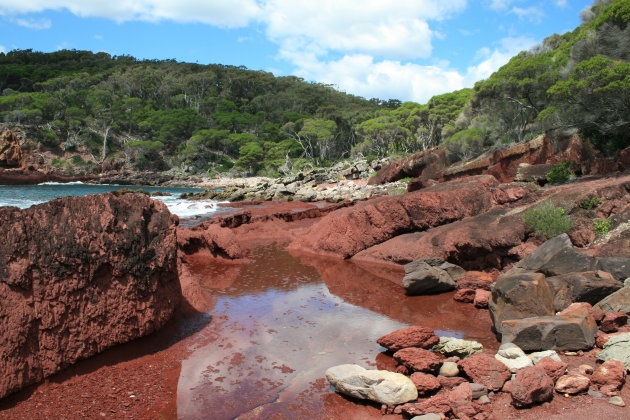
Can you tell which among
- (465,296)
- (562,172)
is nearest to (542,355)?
(465,296)

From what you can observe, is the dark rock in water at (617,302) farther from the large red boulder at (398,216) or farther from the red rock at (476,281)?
the large red boulder at (398,216)

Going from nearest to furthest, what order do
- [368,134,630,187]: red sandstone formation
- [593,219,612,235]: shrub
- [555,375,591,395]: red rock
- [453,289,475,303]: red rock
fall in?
1. [555,375,591,395]: red rock
2. [453,289,475,303]: red rock
3. [593,219,612,235]: shrub
4. [368,134,630,187]: red sandstone formation

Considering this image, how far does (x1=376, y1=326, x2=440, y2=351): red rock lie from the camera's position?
6.00 m

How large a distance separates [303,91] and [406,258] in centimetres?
9675

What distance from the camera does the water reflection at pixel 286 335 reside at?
4852mm

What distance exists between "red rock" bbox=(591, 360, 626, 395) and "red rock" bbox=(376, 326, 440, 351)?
193cm

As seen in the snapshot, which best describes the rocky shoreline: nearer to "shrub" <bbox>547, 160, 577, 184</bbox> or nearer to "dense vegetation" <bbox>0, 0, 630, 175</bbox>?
"shrub" <bbox>547, 160, 577, 184</bbox>

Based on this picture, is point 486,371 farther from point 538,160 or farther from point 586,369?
point 538,160

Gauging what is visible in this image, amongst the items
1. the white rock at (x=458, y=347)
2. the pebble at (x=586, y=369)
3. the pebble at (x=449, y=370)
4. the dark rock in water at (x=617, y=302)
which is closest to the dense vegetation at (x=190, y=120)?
the dark rock in water at (x=617, y=302)

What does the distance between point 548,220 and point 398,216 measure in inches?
157

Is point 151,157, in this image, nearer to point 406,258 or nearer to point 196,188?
point 196,188

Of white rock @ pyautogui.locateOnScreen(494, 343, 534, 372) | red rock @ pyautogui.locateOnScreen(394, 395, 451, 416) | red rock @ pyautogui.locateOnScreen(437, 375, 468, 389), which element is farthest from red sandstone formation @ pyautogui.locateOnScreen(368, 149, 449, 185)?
red rock @ pyautogui.locateOnScreen(394, 395, 451, 416)

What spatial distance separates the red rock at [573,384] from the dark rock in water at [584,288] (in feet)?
7.94

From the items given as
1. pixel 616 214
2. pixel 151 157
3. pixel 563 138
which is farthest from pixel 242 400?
pixel 151 157
